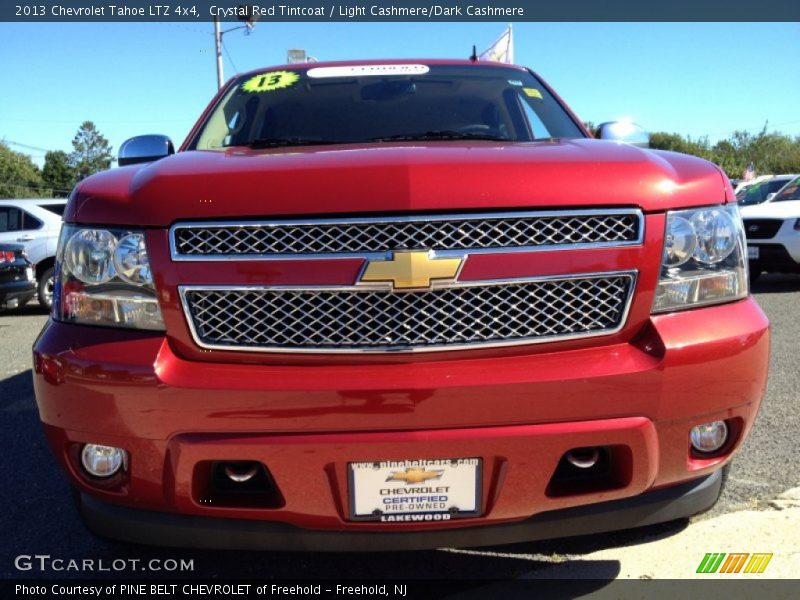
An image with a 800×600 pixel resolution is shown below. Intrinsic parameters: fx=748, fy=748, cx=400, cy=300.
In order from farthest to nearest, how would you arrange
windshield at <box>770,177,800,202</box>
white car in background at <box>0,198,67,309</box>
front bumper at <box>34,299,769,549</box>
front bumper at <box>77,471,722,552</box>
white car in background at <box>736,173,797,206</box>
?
white car in background at <box>736,173,797,206</box>
windshield at <box>770,177,800,202</box>
white car in background at <box>0,198,67,309</box>
front bumper at <box>77,471,722,552</box>
front bumper at <box>34,299,769,549</box>

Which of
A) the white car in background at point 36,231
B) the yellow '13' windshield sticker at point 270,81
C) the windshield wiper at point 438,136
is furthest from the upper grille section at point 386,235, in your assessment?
the white car in background at point 36,231

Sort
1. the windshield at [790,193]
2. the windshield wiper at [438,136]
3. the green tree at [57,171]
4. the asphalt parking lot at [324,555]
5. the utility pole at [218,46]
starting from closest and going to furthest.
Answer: the asphalt parking lot at [324,555]
the windshield wiper at [438,136]
the windshield at [790,193]
the utility pole at [218,46]
the green tree at [57,171]

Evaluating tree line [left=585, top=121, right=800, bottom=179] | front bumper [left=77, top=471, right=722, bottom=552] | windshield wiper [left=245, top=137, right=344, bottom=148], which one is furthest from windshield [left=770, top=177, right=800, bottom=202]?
tree line [left=585, top=121, right=800, bottom=179]

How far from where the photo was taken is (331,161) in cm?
207

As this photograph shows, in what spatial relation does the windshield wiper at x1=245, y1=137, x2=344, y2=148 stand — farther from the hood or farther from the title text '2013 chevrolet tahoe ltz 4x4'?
the hood

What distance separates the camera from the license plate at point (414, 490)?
1.87 metres

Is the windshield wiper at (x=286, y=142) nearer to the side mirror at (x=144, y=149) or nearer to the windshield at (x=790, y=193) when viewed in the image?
the side mirror at (x=144, y=149)

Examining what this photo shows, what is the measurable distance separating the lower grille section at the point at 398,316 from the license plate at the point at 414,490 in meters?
0.29

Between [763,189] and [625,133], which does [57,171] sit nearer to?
[763,189]

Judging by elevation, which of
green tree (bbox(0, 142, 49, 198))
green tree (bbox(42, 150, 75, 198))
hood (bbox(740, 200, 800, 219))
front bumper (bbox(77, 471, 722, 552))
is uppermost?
front bumper (bbox(77, 471, 722, 552))

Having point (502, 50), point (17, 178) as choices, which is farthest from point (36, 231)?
point (17, 178)

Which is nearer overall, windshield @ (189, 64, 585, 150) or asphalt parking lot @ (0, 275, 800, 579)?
asphalt parking lot @ (0, 275, 800, 579)

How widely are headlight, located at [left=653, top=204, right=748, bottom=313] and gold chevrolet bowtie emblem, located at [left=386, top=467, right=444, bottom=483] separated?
74 cm

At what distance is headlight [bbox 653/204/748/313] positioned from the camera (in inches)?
80.2
